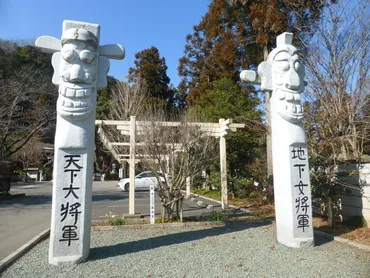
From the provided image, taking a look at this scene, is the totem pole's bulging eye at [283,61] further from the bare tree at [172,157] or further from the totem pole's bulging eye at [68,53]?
the totem pole's bulging eye at [68,53]

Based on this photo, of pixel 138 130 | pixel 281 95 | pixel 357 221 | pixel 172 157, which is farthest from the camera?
pixel 138 130

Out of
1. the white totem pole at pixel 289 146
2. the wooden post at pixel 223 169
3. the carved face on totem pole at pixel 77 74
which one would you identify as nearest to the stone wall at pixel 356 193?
the white totem pole at pixel 289 146

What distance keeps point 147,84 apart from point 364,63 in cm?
1863

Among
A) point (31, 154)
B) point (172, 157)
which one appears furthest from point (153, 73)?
point (172, 157)

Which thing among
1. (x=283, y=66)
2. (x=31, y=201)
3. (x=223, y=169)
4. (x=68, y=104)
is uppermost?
(x=283, y=66)

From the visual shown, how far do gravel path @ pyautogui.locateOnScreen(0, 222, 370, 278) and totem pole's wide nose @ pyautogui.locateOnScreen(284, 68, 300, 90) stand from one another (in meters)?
2.97

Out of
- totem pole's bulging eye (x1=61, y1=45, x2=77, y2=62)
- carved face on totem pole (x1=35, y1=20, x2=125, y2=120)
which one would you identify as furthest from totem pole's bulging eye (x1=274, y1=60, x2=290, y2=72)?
totem pole's bulging eye (x1=61, y1=45, x2=77, y2=62)

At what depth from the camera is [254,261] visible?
463 centimetres

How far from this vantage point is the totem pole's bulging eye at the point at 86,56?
4732 mm

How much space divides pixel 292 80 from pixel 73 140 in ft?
13.3

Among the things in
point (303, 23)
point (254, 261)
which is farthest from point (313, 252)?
point (303, 23)

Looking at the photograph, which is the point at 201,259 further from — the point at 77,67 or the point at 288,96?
the point at 77,67

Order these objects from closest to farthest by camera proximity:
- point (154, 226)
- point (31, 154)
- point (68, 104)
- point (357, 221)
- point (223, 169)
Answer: point (68, 104) < point (357, 221) < point (154, 226) < point (223, 169) < point (31, 154)

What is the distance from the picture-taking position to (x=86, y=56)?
4.74 metres
